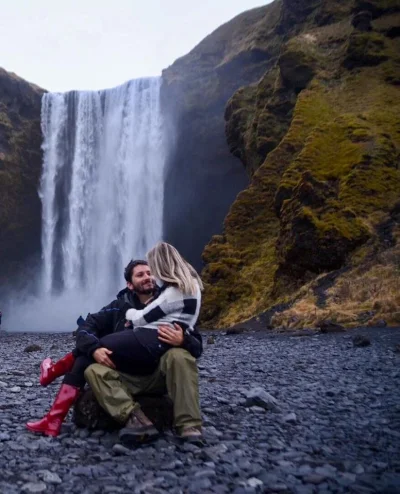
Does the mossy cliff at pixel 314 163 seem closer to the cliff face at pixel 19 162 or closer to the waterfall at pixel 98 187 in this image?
the waterfall at pixel 98 187

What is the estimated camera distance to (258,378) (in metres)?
9.02

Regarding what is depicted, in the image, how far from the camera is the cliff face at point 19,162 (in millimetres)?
49938

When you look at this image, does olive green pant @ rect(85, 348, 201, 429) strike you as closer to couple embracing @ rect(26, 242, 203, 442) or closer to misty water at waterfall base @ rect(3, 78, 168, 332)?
couple embracing @ rect(26, 242, 203, 442)

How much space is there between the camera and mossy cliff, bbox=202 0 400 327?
926 inches

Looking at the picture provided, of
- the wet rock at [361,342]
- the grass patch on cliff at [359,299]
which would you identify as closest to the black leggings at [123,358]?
the wet rock at [361,342]

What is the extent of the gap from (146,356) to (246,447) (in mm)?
1312

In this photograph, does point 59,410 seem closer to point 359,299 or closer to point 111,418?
point 111,418

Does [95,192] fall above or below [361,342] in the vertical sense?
above

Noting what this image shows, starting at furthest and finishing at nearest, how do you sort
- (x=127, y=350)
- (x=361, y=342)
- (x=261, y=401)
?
1. (x=361, y=342)
2. (x=261, y=401)
3. (x=127, y=350)

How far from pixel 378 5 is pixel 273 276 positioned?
873 inches

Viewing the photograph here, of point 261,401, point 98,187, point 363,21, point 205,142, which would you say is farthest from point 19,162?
point 261,401

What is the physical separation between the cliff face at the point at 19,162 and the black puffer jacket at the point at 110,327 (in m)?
47.8

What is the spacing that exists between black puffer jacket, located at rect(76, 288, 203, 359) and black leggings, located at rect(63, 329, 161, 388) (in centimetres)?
11

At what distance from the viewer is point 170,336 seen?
5.08 meters
